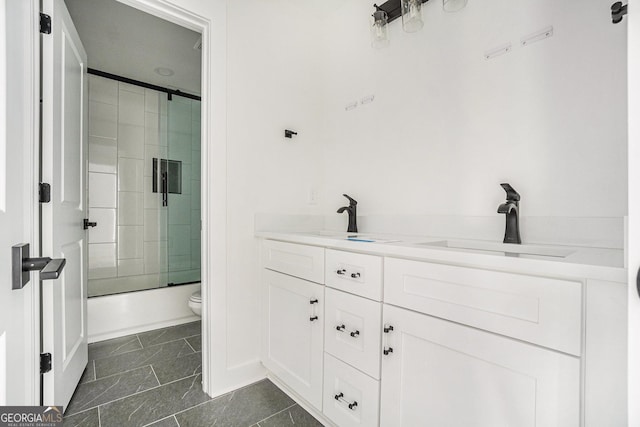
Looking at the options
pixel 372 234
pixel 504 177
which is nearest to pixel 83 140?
pixel 372 234

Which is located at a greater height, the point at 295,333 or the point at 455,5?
the point at 455,5

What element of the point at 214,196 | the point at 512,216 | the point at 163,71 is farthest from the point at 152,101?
the point at 512,216

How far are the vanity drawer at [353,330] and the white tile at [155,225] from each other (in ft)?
7.86

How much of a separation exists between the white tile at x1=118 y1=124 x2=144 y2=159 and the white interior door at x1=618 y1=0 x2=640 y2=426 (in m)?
3.45

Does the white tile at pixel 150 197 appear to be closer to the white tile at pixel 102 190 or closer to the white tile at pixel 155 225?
the white tile at pixel 155 225

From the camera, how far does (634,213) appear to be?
464mm

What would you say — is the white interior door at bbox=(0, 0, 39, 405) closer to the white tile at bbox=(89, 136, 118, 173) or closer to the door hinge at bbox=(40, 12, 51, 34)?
the door hinge at bbox=(40, 12, 51, 34)

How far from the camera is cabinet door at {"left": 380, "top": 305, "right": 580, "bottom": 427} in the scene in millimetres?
752

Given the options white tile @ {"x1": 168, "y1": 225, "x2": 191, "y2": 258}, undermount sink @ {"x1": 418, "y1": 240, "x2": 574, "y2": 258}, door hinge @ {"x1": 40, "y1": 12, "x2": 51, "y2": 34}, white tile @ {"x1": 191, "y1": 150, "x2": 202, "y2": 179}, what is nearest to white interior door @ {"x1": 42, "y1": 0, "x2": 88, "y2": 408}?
door hinge @ {"x1": 40, "y1": 12, "x2": 51, "y2": 34}

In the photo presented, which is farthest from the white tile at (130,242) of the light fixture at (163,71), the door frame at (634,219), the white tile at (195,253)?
the door frame at (634,219)

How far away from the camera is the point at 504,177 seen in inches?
53.4

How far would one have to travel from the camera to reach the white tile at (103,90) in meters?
2.83

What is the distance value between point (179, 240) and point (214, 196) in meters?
1.73

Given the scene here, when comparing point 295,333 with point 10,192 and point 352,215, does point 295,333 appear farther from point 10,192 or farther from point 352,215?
point 10,192
